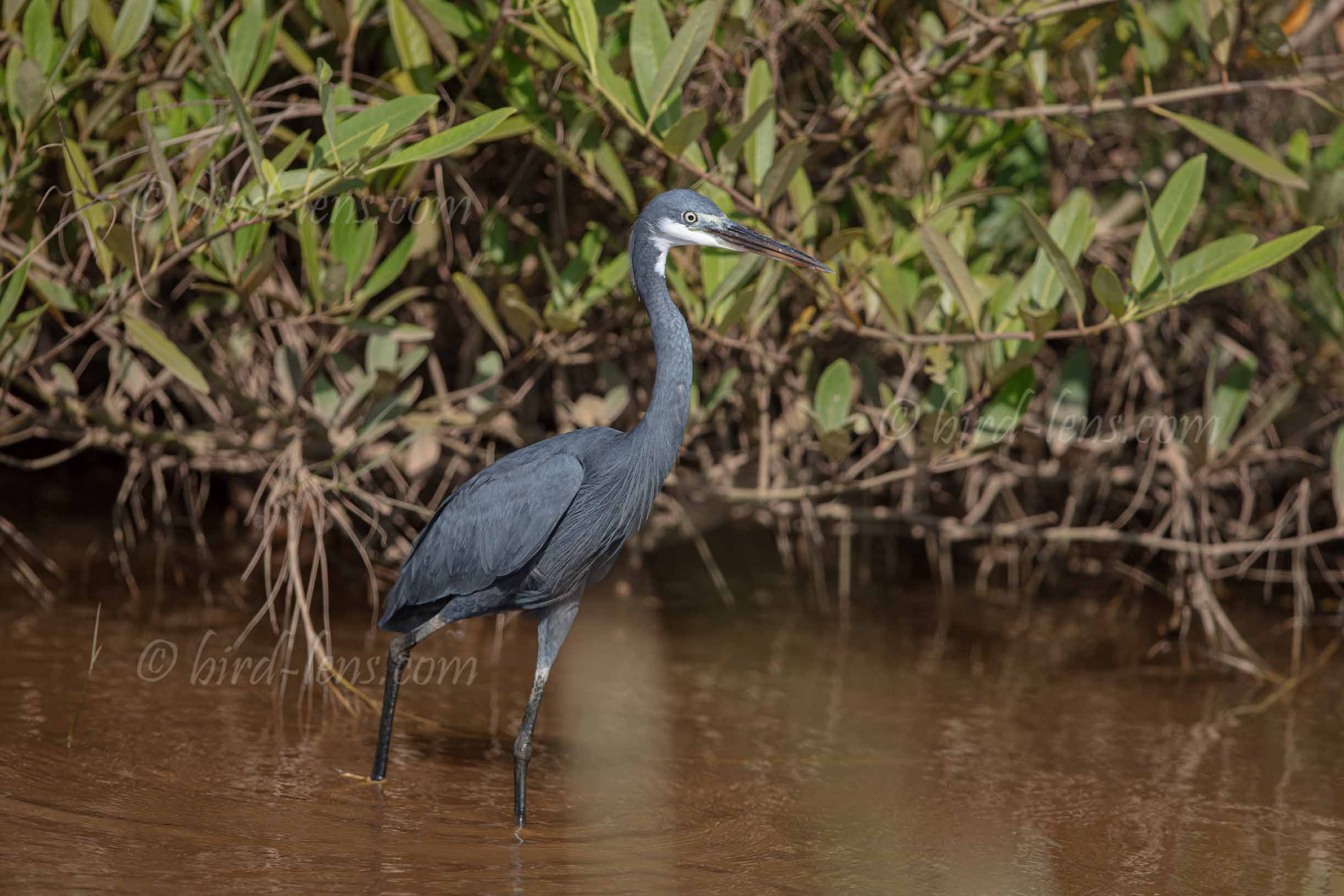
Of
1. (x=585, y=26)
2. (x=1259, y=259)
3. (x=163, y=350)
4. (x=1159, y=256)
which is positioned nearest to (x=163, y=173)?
(x=163, y=350)

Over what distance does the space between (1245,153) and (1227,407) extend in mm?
1198

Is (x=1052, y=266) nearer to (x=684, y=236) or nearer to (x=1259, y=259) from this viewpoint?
(x=1259, y=259)

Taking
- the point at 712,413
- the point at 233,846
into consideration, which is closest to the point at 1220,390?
the point at 712,413

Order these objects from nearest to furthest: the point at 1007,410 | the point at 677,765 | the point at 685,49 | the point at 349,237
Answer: the point at 685,49 < the point at 349,237 < the point at 677,765 < the point at 1007,410

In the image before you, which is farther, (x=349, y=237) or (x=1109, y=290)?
(x=349, y=237)

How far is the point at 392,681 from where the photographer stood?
439 cm

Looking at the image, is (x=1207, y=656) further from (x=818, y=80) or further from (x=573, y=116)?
(x=573, y=116)

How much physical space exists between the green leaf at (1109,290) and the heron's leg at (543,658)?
73.9 inches

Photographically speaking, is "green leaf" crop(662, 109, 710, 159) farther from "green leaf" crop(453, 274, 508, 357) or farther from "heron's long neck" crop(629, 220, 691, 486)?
"green leaf" crop(453, 274, 508, 357)

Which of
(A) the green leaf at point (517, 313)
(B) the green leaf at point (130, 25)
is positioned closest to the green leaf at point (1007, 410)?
(A) the green leaf at point (517, 313)

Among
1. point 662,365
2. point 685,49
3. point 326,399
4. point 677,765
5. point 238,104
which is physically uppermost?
point 685,49

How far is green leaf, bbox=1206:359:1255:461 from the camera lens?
18.2ft

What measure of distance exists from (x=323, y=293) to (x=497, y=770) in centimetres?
170

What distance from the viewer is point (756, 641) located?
6.30 m
